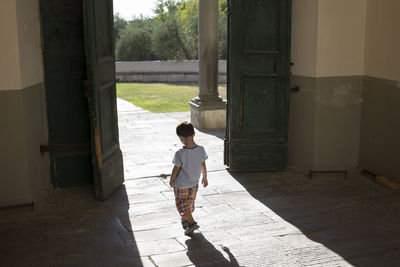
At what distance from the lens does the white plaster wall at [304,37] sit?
21.0 ft

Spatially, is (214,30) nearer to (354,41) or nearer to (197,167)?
(354,41)

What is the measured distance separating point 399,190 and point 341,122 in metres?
1.14

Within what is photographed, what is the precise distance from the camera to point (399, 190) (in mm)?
6094

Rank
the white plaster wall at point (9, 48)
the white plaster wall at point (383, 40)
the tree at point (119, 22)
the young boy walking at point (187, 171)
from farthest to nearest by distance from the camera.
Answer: the tree at point (119, 22) < the white plaster wall at point (383, 40) < the white plaster wall at point (9, 48) < the young boy walking at point (187, 171)

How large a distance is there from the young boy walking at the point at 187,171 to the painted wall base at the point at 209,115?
16.3 feet

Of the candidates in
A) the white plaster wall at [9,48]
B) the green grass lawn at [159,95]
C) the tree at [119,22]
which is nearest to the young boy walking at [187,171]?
the white plaster wall at [9,48]

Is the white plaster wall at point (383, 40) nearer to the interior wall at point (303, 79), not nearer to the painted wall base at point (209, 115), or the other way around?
the interior wall at point (303, 79)

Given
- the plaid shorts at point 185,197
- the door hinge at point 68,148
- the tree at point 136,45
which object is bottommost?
the plaid shorts at point 185,197

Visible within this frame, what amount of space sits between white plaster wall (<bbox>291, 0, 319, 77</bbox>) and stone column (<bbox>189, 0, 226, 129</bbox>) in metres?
3.16

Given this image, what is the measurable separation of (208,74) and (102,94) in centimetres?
A: 428

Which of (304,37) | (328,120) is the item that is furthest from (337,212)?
(304,37)

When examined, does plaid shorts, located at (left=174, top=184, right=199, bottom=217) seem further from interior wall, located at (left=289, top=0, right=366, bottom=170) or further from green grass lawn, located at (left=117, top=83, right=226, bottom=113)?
green grass lawn, located at (left=117, top=83, right=226, bottom=113)

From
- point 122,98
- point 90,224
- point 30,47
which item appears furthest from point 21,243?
point 122,98

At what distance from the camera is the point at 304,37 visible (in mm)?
6578
